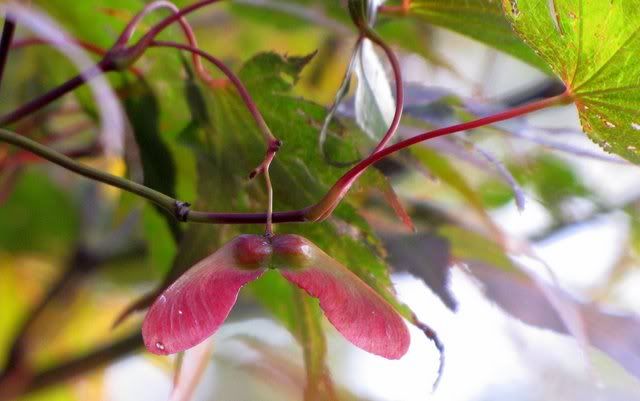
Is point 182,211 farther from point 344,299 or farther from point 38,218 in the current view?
point 38,218

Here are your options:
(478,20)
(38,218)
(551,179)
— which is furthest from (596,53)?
(38,218)

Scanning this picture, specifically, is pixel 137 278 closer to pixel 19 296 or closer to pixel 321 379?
pixel 19 296

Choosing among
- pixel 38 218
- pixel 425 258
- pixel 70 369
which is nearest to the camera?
pixel 425 258

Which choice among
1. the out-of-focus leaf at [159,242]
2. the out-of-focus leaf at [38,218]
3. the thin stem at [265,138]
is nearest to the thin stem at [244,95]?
the thin stem at [265,138]

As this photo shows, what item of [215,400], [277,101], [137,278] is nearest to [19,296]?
[137,278]

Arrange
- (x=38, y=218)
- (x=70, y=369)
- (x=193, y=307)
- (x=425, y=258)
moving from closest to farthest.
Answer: (x=193, y=307) < (x=425, y=258) < (x=70, y=369) < (x=38, y=218)

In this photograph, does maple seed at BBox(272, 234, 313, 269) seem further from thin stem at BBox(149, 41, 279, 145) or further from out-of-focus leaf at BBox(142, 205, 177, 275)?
out-of-focus leaf at BBox(142, 205, 177, 275)
